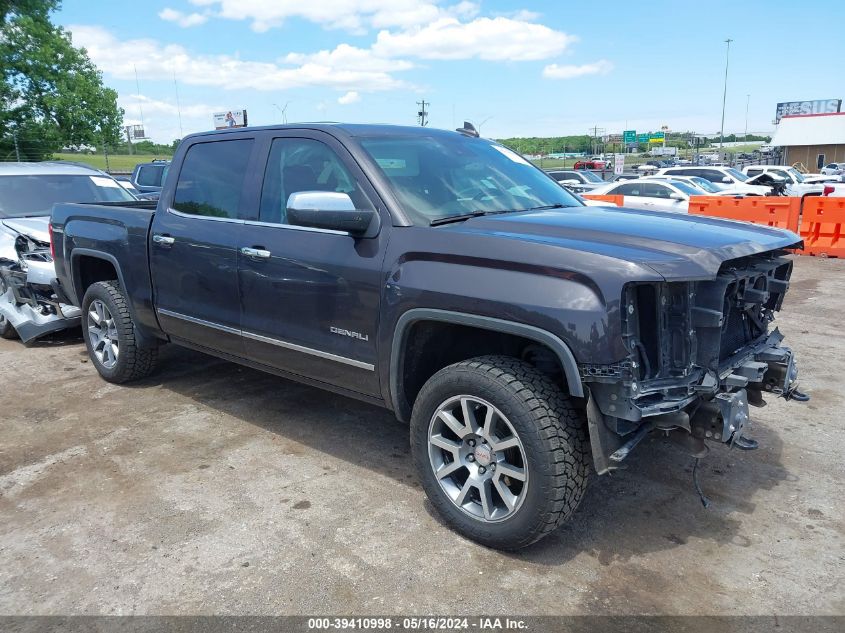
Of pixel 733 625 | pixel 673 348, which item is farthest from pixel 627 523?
pixel 673 348

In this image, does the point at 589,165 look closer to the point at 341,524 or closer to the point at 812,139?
the point at 812,139

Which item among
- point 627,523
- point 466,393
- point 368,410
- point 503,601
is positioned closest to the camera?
point 503,601

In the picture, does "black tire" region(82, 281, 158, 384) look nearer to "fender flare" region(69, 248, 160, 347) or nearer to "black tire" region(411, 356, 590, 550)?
"fender flare" region(69, 248, 160, 347)

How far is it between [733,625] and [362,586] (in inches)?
58.6

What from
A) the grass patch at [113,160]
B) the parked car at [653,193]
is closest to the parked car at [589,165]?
the grass patch at [113,160]

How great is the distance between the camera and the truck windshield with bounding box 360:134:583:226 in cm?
357


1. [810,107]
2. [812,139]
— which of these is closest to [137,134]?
[812,139]

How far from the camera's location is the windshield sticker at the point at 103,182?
8.28 metres

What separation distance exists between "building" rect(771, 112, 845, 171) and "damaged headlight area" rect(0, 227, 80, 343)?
206ft

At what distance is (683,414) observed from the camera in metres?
2.85

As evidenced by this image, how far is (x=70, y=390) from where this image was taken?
214 inches

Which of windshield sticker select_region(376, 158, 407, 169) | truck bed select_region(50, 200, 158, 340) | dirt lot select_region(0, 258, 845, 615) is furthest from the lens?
truck bed select_region(50, 200, 158, 340)

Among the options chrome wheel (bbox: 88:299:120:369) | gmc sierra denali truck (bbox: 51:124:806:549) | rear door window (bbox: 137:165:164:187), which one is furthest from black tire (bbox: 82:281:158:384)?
rear door window (bbox: 137:165:164:187)

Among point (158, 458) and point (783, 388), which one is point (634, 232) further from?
point (158, 458)
